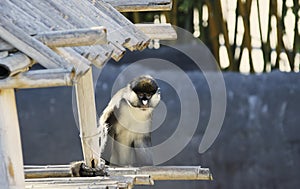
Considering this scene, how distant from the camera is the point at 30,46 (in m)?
2.60

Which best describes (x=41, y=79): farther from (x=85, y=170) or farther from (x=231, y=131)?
(x=231, y=131)

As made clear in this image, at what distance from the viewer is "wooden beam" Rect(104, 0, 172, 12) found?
4207 millimetres

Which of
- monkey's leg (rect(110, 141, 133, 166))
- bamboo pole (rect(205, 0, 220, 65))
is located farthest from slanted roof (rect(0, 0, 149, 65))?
bamboo pole (rect(205, 0, 220, 65))

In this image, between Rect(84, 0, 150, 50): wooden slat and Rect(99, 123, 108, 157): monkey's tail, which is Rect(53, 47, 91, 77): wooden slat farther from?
Rect(99, 123, 108, 157): monkey's tail

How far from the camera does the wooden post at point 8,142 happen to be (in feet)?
9.00

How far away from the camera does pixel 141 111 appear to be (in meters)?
5.11

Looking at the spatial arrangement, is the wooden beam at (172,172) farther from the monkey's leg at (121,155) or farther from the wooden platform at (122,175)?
the monkey's leg at (121,155)

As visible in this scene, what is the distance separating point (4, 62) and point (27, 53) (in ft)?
0.37

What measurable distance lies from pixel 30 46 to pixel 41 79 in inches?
4.7

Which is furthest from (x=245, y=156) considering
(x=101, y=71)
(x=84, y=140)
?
(x=84, y=140)

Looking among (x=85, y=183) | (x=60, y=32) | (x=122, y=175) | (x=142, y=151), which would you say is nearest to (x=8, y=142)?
(x=60, y=32)

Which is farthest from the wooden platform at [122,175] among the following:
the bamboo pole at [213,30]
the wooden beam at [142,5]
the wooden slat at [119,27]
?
the bamboo pole at [213,30]

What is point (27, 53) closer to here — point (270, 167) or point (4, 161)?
point (4, 161)

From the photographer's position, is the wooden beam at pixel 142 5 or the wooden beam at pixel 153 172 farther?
the wooden beam at pixel 142 5
